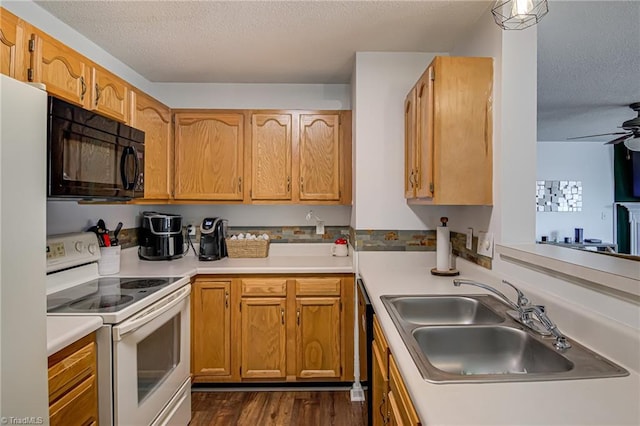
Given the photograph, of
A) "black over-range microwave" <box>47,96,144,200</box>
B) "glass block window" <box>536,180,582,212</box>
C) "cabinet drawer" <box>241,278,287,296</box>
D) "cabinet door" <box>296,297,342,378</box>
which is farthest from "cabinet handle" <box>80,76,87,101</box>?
"glass block window" <box>536,180,582,212</box>

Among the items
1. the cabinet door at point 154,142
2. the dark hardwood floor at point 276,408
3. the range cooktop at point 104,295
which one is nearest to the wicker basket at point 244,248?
the cabinet door at point 154,142

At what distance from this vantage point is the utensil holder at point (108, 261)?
7.48 feet

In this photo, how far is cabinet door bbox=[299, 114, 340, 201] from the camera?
113 inches

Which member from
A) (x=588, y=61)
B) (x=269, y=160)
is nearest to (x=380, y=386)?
(x=269, y=160)

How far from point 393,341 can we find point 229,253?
2.01 meters

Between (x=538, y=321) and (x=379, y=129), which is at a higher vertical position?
(x=379, y=129)

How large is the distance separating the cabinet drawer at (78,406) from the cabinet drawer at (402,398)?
110 centimetres

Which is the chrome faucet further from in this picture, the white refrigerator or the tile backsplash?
the white refrigerator

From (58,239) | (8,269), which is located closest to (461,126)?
(8,269)

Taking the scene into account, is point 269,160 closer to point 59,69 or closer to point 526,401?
point 59,69

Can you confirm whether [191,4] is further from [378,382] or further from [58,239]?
[378,382]

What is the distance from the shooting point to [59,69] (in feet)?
5.41

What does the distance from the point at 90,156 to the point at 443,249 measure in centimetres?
188

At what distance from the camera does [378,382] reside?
1.55 meters
